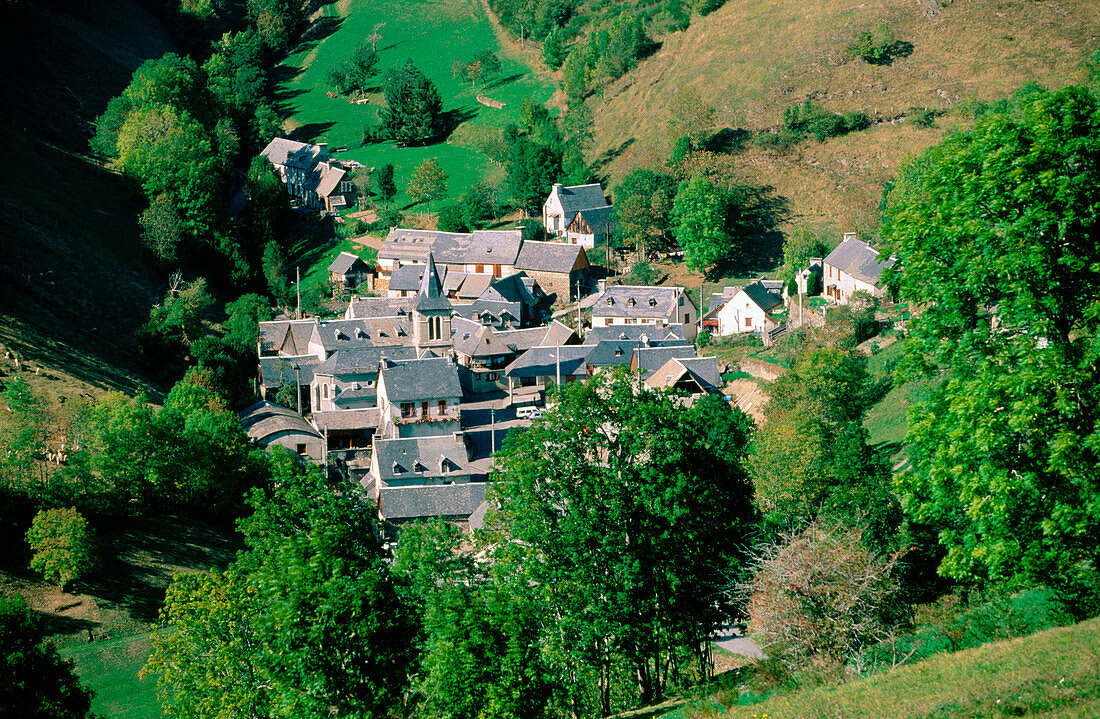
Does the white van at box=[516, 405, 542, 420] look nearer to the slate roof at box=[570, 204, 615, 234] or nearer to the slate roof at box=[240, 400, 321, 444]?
the slate roof at box=[240, 400, 321, 444]

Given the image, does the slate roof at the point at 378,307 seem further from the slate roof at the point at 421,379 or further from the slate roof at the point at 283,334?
the slate roof at the point at 421,379

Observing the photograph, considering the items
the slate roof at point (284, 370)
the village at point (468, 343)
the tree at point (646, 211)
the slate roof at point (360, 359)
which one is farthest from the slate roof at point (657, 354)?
the slate roof at point (284, 370)

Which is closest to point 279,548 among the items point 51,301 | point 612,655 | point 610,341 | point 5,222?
point 612,655

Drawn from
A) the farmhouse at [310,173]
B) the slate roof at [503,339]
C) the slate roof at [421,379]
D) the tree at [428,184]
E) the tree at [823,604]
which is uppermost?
the farmhouse at [310,173]

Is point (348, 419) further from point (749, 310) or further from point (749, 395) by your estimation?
point (749, 310)

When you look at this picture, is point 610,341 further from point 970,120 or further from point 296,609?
point 296,609
